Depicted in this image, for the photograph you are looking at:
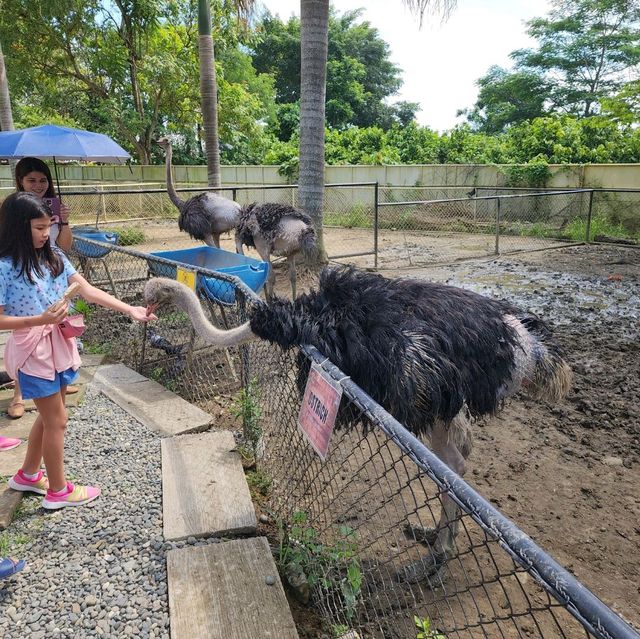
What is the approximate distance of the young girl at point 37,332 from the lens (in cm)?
240

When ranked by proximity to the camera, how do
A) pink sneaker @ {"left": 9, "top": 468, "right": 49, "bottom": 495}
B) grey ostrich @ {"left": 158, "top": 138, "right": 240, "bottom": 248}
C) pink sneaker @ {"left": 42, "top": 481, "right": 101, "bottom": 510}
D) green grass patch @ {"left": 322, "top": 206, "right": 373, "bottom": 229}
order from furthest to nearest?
green grass patch @ {"left": 322, "top": 206, "right": 373, "bottom": 229} < grey ostrich @ {"left": 158, "top": 138, "right": 240, "bottom": 248} < pink sneaker @ {"left": 9, "top": 468, "right": 49, "bottom": 495} < pink sneaker @ {"left": 42, "top": 481, "right": 101, "bottom": 510}

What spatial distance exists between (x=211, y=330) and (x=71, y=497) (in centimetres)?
96

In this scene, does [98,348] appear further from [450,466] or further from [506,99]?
[506,99]

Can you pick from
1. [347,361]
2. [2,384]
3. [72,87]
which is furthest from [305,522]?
[72,87]

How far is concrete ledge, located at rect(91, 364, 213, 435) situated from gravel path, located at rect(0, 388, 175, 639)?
0.28 metres

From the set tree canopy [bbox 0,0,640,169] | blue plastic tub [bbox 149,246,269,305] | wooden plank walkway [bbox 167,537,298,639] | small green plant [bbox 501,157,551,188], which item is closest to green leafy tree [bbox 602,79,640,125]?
tree canopy [bbox 0,0,640,169]

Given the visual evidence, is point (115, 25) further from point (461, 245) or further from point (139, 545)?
point (139, 545)

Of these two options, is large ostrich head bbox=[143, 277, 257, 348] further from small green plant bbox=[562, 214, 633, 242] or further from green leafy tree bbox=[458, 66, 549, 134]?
green leafy tree bbox=[458, 66, 549, 134]

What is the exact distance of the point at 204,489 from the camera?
271 cm

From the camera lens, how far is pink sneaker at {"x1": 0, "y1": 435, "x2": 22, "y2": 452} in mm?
3121

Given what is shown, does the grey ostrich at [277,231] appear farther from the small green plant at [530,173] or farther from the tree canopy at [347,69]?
the tree canopy at [347,69]

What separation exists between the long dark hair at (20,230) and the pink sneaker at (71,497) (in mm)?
931

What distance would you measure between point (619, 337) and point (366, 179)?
37.3 feet

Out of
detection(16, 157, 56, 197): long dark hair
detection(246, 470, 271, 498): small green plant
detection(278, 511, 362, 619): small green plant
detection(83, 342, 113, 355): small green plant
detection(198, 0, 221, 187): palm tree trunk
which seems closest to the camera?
detection(278, 511, 362, 619): small green plant
